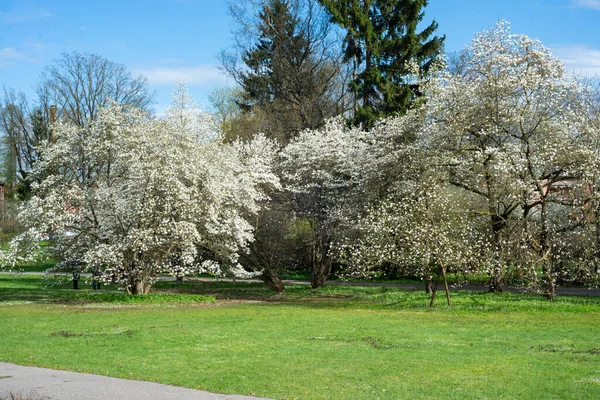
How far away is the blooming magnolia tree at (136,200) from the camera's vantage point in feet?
74.8

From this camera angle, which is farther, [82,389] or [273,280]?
[273,280]

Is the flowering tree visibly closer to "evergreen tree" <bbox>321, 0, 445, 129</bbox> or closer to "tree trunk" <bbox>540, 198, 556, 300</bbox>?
"evergreen tree" <bbox>321, 0, 445, 129</bbox>

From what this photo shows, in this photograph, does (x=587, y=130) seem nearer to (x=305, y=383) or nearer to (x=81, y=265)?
(x=305, y=383)

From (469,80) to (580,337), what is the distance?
41.5 ft

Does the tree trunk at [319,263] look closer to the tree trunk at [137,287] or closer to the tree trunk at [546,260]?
the tree trunk at [137,287]

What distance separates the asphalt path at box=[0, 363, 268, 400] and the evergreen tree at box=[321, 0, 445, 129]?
1107 inches

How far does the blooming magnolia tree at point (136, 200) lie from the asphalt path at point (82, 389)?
43.2 feet

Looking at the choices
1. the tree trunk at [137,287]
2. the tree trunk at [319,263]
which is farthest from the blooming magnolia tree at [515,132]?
the tree trunk at [137,287]

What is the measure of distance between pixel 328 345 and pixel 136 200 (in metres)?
12.7

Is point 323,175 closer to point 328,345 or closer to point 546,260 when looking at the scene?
point 546,260

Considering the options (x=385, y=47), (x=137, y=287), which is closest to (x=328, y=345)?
(x=137, y=287)

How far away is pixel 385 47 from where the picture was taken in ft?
120

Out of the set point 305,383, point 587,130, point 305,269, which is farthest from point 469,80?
point 305,269

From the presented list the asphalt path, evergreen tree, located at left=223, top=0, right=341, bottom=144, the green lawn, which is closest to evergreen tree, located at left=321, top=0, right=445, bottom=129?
evergreen tree, located at left=223, top=0, right=341, bottom=144
